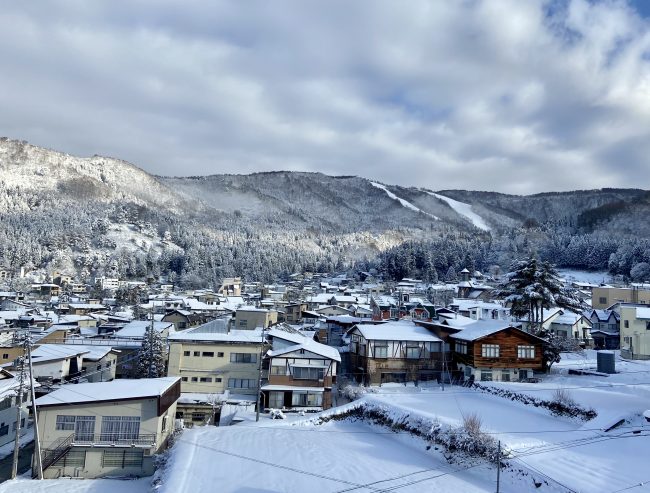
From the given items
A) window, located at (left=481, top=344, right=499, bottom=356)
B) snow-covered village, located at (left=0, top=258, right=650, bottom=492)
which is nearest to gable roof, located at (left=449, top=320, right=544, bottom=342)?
snow-covered village, located at (left=0, top=258, right=650, bottom=492)

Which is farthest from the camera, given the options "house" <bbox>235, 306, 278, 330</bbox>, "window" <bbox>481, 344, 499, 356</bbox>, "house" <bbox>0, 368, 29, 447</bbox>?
"house" <bbox>235, 306, 278, 330</bbox>

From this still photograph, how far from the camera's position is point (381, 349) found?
33.3m

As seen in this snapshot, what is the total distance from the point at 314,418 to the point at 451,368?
12.6 m

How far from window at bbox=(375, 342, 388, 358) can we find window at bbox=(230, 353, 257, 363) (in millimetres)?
8823

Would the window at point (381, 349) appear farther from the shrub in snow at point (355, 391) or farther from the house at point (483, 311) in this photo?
the house at point (483, 311)

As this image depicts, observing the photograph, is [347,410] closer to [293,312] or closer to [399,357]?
[399,357]

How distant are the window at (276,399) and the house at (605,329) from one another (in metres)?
35.5

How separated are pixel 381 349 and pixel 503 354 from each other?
8341mm

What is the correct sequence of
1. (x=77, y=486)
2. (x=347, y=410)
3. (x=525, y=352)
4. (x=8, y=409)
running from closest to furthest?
(x=77, y=486)
(x=347, y=410)
(x=8, y=409)
(x=525, y=352)

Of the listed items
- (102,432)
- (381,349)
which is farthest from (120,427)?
(381,349)

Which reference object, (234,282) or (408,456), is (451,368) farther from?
(234,282)

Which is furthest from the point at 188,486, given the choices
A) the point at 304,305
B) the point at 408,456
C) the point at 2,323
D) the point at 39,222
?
the point at 39,222

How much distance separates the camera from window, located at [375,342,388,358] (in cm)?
3319

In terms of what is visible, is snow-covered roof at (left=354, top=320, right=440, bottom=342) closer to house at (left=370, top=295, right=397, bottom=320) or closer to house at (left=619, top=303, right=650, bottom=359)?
house at (left=619, top=303, right=650, bottom=359)
